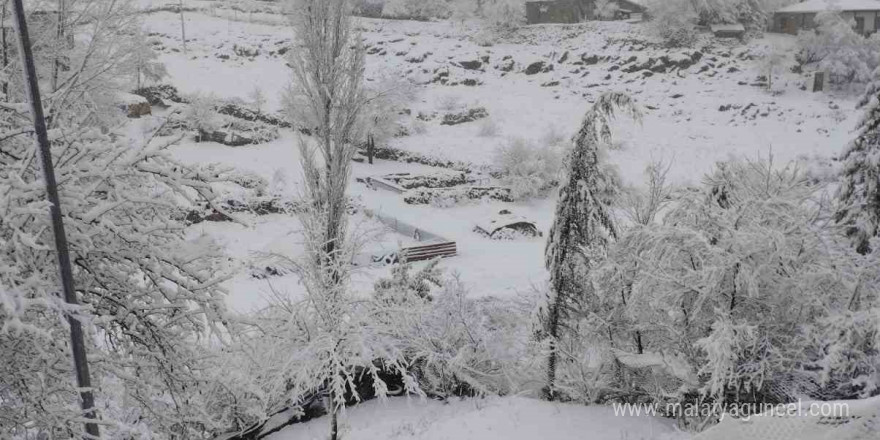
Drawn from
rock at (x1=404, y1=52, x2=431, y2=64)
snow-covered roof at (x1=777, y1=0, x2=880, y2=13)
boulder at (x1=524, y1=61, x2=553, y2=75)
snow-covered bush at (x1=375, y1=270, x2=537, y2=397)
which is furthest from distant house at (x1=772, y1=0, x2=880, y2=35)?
snow-covered bush at (x1=375, y1=270, x2=537, y2=397)

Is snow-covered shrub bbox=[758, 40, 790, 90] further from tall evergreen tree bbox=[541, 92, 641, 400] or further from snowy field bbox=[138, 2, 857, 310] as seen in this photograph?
tall evergreen tree bbox=[541, 92, 641, 400]

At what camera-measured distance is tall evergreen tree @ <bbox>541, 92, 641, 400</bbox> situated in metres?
9.38

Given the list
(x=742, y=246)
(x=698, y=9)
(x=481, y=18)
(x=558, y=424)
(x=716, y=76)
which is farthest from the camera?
(x=481, y=18)

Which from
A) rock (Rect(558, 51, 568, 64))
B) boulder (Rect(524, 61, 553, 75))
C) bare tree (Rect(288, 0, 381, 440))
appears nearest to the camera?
bare tree (Rect(288, 0, 381, 440))

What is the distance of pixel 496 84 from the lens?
42.8 meters

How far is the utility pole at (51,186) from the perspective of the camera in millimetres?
3375

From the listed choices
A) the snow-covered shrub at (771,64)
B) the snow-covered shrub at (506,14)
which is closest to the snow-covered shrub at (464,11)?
the snow-covered shrub at (506,14)

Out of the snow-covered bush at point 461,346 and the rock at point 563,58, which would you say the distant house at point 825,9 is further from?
the snow-covered bush at point 461,346

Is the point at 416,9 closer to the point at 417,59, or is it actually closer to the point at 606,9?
the point at 417,59

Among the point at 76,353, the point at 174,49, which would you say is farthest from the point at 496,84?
the point at 76,353

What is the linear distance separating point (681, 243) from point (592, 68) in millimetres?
36727

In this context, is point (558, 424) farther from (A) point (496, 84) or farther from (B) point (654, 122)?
(A) point (496, 84)

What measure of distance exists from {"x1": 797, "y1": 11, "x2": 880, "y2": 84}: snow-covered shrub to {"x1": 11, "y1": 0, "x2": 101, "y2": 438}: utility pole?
4331 centimetres

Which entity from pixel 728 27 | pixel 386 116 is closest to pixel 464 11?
pixel 728 27
